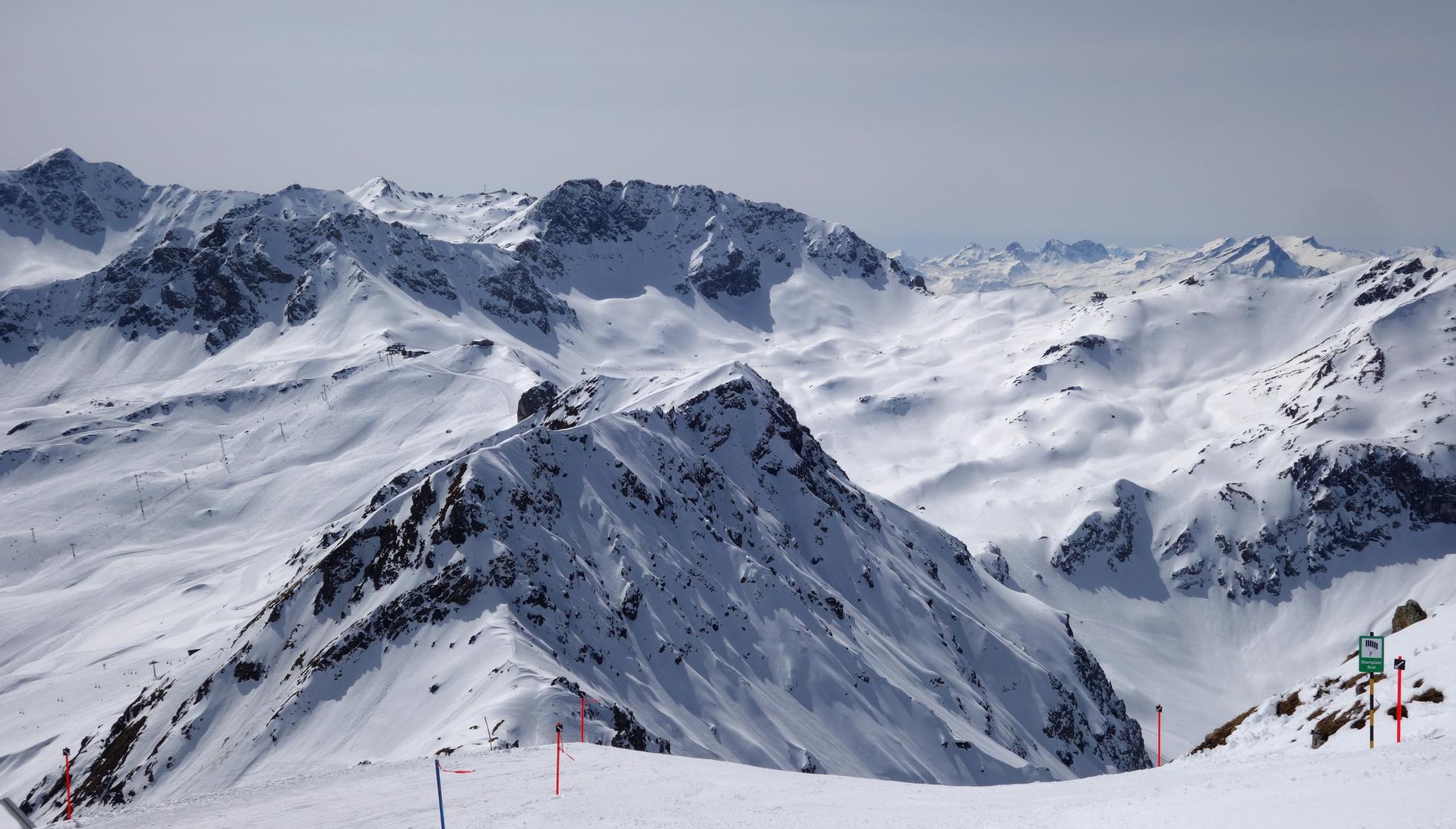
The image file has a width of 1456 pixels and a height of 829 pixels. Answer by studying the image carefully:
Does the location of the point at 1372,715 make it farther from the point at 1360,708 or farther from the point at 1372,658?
the point at 1360,708

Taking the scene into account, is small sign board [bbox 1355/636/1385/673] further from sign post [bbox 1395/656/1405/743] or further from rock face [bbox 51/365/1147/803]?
rock face [bbox 51/365/1147/803]

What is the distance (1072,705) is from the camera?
455 feet

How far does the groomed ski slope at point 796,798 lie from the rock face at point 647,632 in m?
18.1

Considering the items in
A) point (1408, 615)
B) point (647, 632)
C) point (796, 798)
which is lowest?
point (647, 632)

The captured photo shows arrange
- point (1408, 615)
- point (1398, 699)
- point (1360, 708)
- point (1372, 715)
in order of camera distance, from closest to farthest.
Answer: point (1398, 699) → point (1372, 715) → point (1360, 708) → point (1408, 615)

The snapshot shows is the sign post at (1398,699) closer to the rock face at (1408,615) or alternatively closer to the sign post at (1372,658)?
the sign post at (1372,658)

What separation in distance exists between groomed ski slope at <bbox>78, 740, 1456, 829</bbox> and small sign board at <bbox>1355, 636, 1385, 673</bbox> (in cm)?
239

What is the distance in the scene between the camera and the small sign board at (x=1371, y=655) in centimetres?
2850

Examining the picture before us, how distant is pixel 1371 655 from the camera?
2928 cm

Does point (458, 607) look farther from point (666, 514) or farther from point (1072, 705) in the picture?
point (1072, 705)

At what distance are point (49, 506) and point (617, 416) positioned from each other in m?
155

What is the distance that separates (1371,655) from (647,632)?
69.3 metres

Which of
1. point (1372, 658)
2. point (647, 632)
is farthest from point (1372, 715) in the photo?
point (647, 632)

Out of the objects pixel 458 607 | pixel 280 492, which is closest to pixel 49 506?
pixel 280 492
